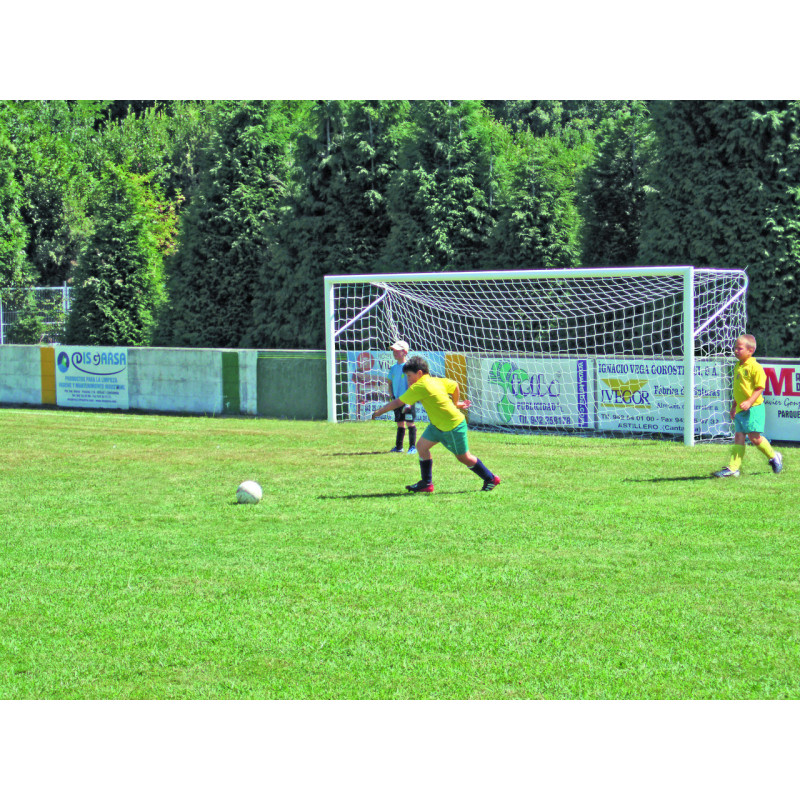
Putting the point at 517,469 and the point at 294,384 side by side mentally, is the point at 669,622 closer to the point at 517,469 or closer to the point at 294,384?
the point at 517,469

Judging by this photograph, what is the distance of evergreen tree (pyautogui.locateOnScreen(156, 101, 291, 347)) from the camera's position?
30.4 metres

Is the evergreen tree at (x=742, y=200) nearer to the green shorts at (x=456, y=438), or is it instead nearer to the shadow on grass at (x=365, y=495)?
the green shorts at (x=456, y=438)

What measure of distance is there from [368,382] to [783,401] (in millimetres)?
8806

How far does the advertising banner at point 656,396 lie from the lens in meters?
18.0

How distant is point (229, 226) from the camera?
30531 mm

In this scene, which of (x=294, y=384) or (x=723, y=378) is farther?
(x=294, y=384)

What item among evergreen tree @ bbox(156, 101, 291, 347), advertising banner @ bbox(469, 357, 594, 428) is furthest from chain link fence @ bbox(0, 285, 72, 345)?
advertising banner @ bbox(469, 357, 594, 428)

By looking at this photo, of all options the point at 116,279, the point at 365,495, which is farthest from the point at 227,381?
the point at 365,495

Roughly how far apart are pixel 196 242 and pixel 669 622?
25.6 meters

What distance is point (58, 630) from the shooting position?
7516mm

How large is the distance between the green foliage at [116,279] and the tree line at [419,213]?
6 cm

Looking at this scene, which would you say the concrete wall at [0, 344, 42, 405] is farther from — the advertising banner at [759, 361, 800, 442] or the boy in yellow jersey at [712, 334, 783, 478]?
the boy in yellow jersey at [712, 334, 783, 478]

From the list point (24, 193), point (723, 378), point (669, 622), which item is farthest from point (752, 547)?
point (24, 193)

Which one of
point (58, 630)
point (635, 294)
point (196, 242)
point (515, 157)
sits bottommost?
point (58, 630)
